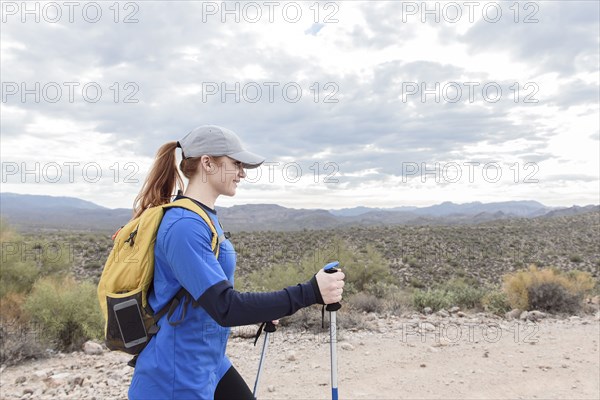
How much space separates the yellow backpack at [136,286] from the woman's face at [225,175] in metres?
0.22

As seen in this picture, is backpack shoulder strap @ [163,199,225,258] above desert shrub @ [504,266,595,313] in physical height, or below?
above

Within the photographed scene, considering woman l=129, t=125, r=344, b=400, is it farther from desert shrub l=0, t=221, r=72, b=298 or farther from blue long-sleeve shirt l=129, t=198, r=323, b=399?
desert shrub l=0, t=221, r=72, b=298

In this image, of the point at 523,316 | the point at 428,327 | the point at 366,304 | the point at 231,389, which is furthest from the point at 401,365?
the point at 231,389

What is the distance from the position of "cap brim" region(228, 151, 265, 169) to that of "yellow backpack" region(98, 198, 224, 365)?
31 cm

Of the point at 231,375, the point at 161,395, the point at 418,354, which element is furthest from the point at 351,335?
the point at 161,395

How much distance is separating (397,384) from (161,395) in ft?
14.7

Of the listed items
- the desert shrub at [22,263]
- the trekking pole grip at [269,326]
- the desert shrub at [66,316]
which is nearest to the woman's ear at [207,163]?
the trekking pole grip at [269,326]

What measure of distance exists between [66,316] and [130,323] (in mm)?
6738

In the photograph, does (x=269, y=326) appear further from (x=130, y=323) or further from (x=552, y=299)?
(x=552, y=299)

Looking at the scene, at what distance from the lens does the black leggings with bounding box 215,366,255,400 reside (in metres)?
2.29

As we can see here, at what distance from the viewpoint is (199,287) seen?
67.6 inches

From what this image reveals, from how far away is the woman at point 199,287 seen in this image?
172cm

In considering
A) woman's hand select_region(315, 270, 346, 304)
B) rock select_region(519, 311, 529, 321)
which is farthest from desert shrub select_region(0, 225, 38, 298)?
rock select_region(519, 311, 529, 321)

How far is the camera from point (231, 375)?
7.68 feet
